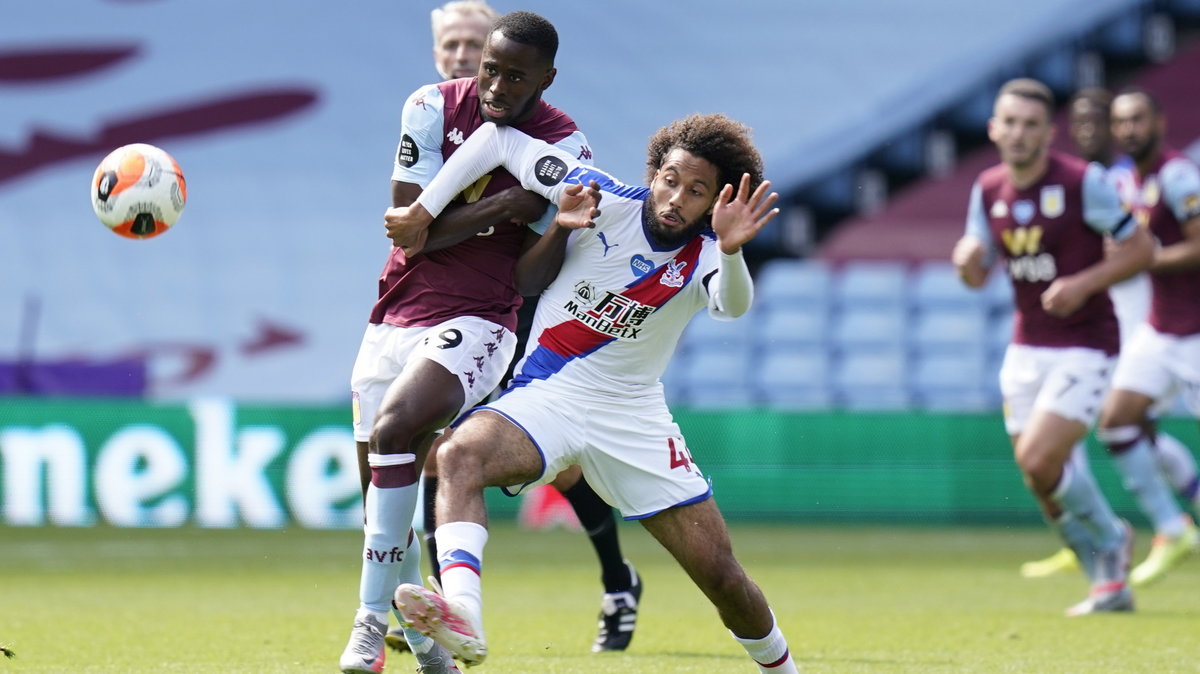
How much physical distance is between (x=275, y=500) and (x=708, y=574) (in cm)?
877

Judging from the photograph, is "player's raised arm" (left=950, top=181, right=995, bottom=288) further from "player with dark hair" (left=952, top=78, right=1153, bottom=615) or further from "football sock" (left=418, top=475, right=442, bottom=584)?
"football sock" (left=418, top=475, right=442, bottom=584)

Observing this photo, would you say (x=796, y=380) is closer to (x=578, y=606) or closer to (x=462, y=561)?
(x=578, y=606)

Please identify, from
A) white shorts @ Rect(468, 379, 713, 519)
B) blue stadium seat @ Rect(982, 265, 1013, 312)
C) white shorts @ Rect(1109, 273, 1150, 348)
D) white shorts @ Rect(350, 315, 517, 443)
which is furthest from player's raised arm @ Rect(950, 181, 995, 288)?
blue stadium seat @ Rect(982, 265, 1013, 312)

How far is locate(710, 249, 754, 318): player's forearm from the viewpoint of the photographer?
15.8 feet

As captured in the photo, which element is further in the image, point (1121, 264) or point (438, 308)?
point (1121, 264)

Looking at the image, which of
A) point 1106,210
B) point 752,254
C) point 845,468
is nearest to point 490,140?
point 1106,210

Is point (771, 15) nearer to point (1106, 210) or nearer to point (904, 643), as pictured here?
point (1106, 210)

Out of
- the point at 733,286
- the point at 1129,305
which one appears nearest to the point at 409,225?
the point at 733,286

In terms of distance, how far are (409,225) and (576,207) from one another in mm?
622

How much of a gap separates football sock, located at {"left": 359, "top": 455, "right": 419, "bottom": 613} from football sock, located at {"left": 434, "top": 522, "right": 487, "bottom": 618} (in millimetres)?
512

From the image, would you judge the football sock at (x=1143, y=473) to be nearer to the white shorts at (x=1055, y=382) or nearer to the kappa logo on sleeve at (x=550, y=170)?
the white shorts at (x=1055, y=382)

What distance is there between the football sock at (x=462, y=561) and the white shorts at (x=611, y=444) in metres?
0.36

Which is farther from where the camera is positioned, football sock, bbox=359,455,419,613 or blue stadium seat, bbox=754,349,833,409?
blue stadium seat, bbox=754,349,833,409

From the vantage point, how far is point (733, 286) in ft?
15.9
